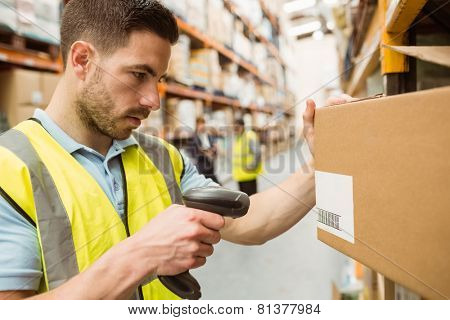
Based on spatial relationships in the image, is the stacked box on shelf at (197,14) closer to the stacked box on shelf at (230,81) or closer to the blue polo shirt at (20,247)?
the stacked box on shelf at (230,81)

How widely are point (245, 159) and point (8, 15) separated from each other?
100 inches

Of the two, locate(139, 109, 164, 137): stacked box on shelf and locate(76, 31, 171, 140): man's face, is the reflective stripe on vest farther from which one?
locate(139, 109, 164, 137): stacked box on shelf

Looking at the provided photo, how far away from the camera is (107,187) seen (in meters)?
0.81

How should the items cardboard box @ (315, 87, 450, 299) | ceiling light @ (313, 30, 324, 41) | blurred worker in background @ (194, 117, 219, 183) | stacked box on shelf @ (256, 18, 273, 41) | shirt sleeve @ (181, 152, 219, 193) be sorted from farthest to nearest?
ceiling light @ (313, 30, 324, 41) < stacked box on shelf @ (256, 18, 273, 41) < blurred worker in background @ (194, 117, 219, 183) < shirt sleeve @ (181, 152, 219, 193) < cardboard box @ (315, 87, 450, 299)

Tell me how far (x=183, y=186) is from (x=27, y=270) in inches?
18.9

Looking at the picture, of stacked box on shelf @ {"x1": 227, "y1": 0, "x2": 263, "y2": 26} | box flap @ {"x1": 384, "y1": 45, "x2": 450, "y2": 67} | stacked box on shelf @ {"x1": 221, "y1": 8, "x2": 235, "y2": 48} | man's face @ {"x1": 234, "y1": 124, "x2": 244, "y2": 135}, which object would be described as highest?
stacked box on shelf @ {"x1": 227, "y1": 0, "x2": 263, "y2": 26}

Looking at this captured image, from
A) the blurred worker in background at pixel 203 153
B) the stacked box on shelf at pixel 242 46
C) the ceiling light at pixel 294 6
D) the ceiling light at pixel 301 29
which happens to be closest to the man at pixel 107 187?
the blurred worker in background at pixel 203 153

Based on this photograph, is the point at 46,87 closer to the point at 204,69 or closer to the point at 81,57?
the point at 81,57

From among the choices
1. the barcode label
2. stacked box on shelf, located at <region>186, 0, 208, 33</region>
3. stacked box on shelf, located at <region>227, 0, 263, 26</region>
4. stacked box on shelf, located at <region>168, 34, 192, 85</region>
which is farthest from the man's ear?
stacked box on shelf, located at <region>227, 0, 263, 26</region>

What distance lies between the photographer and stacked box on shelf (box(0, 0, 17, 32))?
4.23ft

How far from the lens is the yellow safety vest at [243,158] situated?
344 cm

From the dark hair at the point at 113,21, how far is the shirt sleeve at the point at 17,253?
0.42 m

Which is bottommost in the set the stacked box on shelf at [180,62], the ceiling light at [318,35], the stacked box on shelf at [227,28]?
the stacked box on shelf at [180,62]

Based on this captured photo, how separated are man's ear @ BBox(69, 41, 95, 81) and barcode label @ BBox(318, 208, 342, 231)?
621 millimetres
